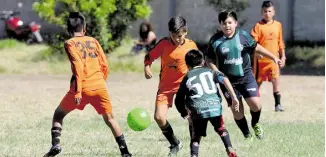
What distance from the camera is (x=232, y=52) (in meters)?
11.6

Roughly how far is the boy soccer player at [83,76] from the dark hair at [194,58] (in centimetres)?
91

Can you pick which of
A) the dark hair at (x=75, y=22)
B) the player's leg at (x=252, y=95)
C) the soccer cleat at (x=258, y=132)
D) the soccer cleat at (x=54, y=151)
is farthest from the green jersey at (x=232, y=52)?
the soccer cleat at (x=54, y=151)

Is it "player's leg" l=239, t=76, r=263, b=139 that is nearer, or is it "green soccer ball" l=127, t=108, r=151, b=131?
"green soccer ball" l=127, t=108, r=151, b=131

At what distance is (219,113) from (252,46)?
1.94m

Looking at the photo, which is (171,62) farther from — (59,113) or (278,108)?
(278,108)

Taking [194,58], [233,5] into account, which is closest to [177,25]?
[194,58]

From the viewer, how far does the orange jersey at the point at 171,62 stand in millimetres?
10742

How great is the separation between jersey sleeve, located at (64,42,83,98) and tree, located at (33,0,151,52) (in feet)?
42.8

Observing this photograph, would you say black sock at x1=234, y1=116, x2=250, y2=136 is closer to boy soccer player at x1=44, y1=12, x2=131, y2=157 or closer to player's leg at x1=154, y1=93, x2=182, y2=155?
player's leg at x1=154, y1=93, x2=182, y2=155

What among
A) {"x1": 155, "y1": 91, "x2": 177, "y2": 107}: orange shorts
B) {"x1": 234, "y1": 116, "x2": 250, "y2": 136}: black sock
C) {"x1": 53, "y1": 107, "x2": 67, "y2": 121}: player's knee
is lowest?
{"x1": 234, "y1": 116, "x2": 250, "y2": 136}: black sock

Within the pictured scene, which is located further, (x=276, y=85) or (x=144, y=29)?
(x=144, y=29)

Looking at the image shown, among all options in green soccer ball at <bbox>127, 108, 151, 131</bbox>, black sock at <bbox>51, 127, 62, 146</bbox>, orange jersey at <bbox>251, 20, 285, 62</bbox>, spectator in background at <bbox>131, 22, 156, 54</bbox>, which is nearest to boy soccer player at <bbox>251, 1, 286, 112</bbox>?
orange jersey at <bbox>251, 20, 285, 62</bbox>

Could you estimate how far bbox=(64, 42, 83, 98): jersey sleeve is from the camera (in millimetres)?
9922

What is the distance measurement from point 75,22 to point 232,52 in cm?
225
